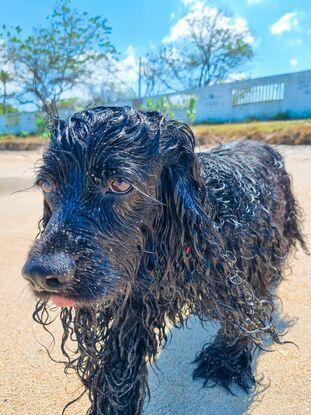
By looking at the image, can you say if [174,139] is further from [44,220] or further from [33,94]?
[33,94]

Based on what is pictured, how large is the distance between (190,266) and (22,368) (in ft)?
5.05

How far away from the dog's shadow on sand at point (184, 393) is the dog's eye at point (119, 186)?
1.45 m

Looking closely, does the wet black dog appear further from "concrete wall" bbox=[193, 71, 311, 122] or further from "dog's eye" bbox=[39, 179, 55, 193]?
"concrete wall" bbox=[193, 71, 311, 122]

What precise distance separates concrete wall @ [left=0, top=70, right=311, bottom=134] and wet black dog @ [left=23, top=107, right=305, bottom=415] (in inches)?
733

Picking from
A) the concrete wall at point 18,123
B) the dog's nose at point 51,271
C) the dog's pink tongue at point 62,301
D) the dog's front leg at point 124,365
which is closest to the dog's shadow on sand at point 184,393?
the dog's front leg at point 124,365

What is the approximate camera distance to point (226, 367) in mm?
2629

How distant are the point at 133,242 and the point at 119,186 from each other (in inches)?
9.7

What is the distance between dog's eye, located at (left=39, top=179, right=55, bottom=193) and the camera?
5.70 ft

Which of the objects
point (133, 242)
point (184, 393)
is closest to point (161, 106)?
point (184, 393)

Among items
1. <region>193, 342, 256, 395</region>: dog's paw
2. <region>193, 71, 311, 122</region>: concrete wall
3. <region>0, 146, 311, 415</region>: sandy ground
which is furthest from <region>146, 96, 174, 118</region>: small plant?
<region>193, 71, 311, 122</region>: concrete wall

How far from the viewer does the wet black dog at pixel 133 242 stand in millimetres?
1536

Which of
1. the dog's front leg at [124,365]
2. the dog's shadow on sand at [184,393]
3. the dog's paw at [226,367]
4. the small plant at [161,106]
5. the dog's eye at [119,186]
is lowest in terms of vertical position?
the dog's shadow on sand at [184,393]

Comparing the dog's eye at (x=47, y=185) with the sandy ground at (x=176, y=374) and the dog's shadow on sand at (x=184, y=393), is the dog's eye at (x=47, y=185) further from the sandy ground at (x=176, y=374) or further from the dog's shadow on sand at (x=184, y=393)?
the dog's shadow on sand at (x=184, y=393)

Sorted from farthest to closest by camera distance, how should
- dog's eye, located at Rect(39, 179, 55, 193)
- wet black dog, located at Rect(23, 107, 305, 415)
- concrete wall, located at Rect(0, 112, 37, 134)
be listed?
concrete wall, located at Rect(0, 112, 37, 134), dog's eye, located at Rect(39, 179, 55, 193), wet black dog, located at Rect(23, 107, 305, 415)
